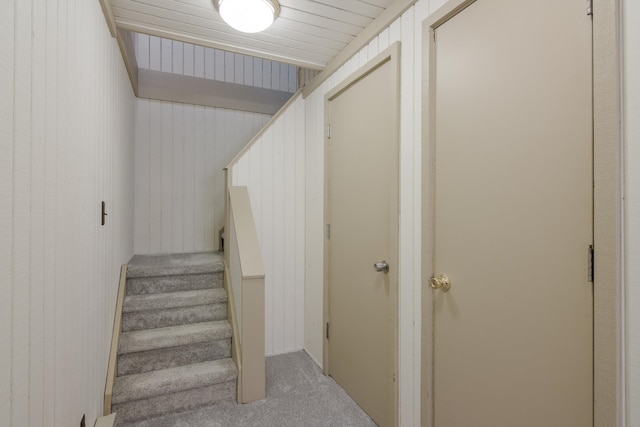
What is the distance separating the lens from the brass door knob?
1.36 metres

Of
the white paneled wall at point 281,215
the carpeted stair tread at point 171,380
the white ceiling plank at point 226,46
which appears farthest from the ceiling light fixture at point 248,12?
the carpeted stair tread at point 171,380

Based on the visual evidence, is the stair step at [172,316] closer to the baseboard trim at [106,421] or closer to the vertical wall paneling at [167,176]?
the baseboard trim at [106,421]

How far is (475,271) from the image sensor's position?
1.24 meters

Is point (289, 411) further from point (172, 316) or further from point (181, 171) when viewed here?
point (181, 171)

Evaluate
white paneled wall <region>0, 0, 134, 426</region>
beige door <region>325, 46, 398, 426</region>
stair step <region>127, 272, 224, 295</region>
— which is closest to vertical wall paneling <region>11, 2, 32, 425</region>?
white paneled wall <region>0, 0, 134, 426</region>

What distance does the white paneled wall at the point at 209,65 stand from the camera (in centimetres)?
312

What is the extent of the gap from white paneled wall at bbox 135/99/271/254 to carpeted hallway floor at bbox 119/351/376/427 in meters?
1.67

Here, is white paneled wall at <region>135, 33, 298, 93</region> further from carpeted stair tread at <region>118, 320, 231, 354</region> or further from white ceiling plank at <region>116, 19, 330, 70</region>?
carpeted stair tread at <region>118, 320, 231, 354</region>

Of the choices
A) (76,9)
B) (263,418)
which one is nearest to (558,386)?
(263,418)

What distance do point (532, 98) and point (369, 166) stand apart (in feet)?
3.14

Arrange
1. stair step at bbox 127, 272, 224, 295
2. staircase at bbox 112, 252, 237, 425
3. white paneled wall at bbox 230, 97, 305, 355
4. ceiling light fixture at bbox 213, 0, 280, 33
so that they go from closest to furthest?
ceiling light fixture at bbox 213, 0, 280, 33 < staircase at bbox 112, 252, 237, 425 < stair step at bbox 127, 272, 224, 295 < white paneled wall at bbox 230, 97, 305, 355

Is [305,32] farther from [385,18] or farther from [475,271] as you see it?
[475,271]

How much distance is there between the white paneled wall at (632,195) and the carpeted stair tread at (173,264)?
2.46 meters

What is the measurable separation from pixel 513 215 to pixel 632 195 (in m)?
0.32
